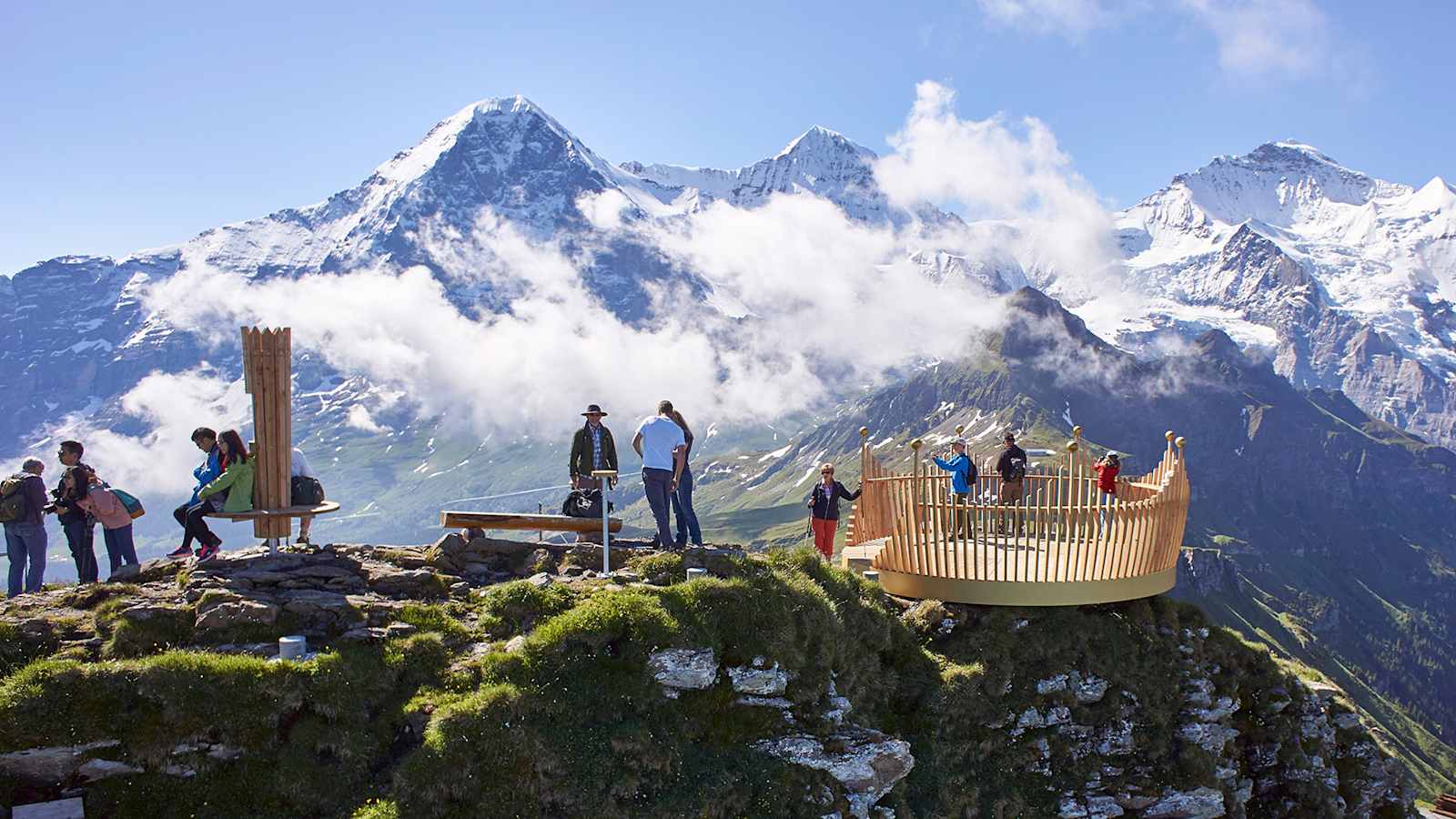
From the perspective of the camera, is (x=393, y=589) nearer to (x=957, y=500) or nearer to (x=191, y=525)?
(x=191, y=525)

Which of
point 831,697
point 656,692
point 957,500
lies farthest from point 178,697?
point 957,500

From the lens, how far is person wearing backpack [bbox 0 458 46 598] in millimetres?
18344

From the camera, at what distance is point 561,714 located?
500 inches

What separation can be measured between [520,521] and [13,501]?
31.6 ft

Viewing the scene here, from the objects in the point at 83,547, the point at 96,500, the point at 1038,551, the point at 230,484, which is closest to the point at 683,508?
the point at 1038,551

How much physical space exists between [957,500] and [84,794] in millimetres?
17154

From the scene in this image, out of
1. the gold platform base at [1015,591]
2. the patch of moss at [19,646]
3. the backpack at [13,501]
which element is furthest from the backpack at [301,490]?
the gold platform base at [1015,591]

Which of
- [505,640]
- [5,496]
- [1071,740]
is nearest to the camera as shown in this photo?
[505,640]

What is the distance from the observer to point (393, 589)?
1573cm

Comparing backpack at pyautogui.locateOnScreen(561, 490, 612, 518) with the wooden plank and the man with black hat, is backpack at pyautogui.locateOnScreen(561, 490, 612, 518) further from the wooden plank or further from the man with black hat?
the wooden plank

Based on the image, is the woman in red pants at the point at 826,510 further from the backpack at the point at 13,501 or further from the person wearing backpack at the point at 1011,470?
the backpack at the point at 13,501

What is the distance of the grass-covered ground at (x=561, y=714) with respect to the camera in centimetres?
1173

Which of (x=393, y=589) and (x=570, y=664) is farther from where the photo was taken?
(x=393, y=589)

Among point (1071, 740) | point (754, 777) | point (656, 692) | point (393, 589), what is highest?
point (393, 589)
